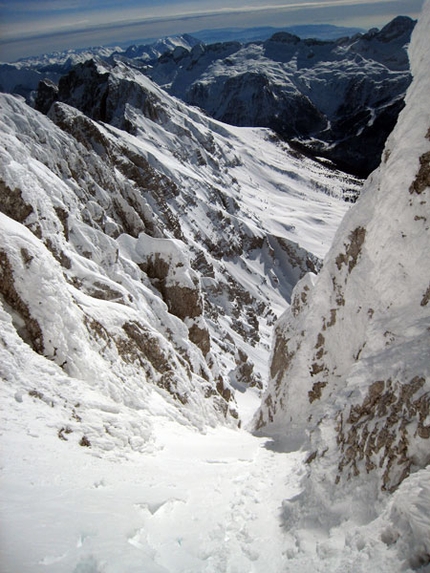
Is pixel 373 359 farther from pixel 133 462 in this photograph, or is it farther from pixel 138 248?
pixel 138 248

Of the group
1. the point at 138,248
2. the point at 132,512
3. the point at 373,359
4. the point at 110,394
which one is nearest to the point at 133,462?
the point at 132,512

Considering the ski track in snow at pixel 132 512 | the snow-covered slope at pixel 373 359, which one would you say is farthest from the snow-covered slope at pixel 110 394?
the snow-covered slope at pixel 373 359

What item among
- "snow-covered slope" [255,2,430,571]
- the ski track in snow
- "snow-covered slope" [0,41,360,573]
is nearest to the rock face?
"snow-covered slope" [0,41,360,573]

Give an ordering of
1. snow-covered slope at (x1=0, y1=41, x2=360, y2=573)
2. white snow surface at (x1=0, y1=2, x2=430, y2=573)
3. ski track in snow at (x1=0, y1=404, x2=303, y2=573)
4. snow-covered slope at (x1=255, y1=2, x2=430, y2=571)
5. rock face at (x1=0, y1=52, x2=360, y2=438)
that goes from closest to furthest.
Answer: ski track in snow at (x1=0, y1=404, x2=303, y2=573) < white snow surface at (x1=0, y1=2, x2=430, y2=573) < snow-covered slope at (x1=0, y1=41, x2=360, y2=573) < snow-covered slope at (x1=255, y1=2, x2=430, y2=571) < rock face at (x1=0, y1=52, x2=360, y2=438)

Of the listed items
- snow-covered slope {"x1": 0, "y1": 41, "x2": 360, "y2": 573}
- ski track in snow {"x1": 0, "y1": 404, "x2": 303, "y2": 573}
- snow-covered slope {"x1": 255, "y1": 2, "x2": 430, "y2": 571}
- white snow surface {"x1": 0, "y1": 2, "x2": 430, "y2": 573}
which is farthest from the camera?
snow-covered slope {"x1": 255, "y1": 2, "x2": 430, "y2": 571}

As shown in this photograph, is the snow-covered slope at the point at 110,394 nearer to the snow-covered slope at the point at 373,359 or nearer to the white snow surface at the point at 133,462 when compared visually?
the white snow surface at the point at 133,462

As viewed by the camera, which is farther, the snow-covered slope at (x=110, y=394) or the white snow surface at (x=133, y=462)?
the snow-covered slope at (x=110, y=394)

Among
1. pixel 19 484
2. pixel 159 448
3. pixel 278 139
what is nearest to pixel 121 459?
pixel 159 448

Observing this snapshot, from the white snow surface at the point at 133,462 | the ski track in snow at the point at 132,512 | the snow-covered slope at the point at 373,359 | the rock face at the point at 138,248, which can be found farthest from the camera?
the rock face at the point at 138,248

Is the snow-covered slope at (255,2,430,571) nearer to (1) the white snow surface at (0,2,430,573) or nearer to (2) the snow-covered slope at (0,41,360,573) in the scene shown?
(1) the white snow surface at (0,2,430,573)
